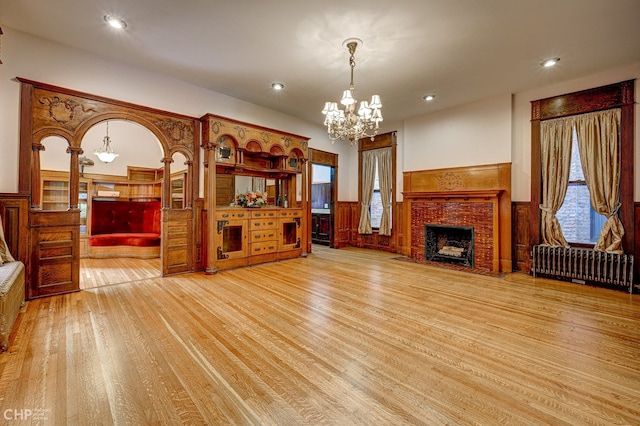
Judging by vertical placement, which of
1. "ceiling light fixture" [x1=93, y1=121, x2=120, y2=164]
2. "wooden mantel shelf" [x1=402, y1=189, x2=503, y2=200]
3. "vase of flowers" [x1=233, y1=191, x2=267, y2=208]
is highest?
"ceiling light fixture" [x1=93, y1=121, x2=120, y2=164]

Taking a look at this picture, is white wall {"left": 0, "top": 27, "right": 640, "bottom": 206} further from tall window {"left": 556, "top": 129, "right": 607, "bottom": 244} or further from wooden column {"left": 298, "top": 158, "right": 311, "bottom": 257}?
wooden column {"left": 298, "top": 158, "right": 311, "bottom": 257}

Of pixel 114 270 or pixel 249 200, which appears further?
pixel 249 200

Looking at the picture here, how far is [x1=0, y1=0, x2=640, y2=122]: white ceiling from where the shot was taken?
116 inches

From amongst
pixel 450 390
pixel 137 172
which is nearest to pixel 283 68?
pixel 450 390

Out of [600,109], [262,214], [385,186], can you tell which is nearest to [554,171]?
[600,109]

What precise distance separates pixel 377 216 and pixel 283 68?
461 centimetres

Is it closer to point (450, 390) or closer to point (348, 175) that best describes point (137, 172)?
point (348, 175)

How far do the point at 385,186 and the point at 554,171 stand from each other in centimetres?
343

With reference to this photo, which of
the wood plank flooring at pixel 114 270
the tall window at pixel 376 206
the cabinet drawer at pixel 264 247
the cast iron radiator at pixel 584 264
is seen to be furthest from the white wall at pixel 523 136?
the wood plank flooring at pixel 114 270

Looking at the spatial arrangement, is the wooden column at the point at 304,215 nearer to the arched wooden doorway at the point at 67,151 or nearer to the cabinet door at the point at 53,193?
the arched wooden doorway at the point at 67,151

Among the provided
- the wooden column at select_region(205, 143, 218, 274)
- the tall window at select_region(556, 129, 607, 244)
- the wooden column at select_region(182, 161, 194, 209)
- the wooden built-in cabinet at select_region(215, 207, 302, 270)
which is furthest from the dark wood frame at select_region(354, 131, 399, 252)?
the wooden column at select_region(182, 161, 194, 209)

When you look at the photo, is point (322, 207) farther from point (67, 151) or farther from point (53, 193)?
point (53, 193)

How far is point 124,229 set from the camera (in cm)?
707

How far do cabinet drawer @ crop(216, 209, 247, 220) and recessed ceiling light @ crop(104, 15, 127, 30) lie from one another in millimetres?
2828
